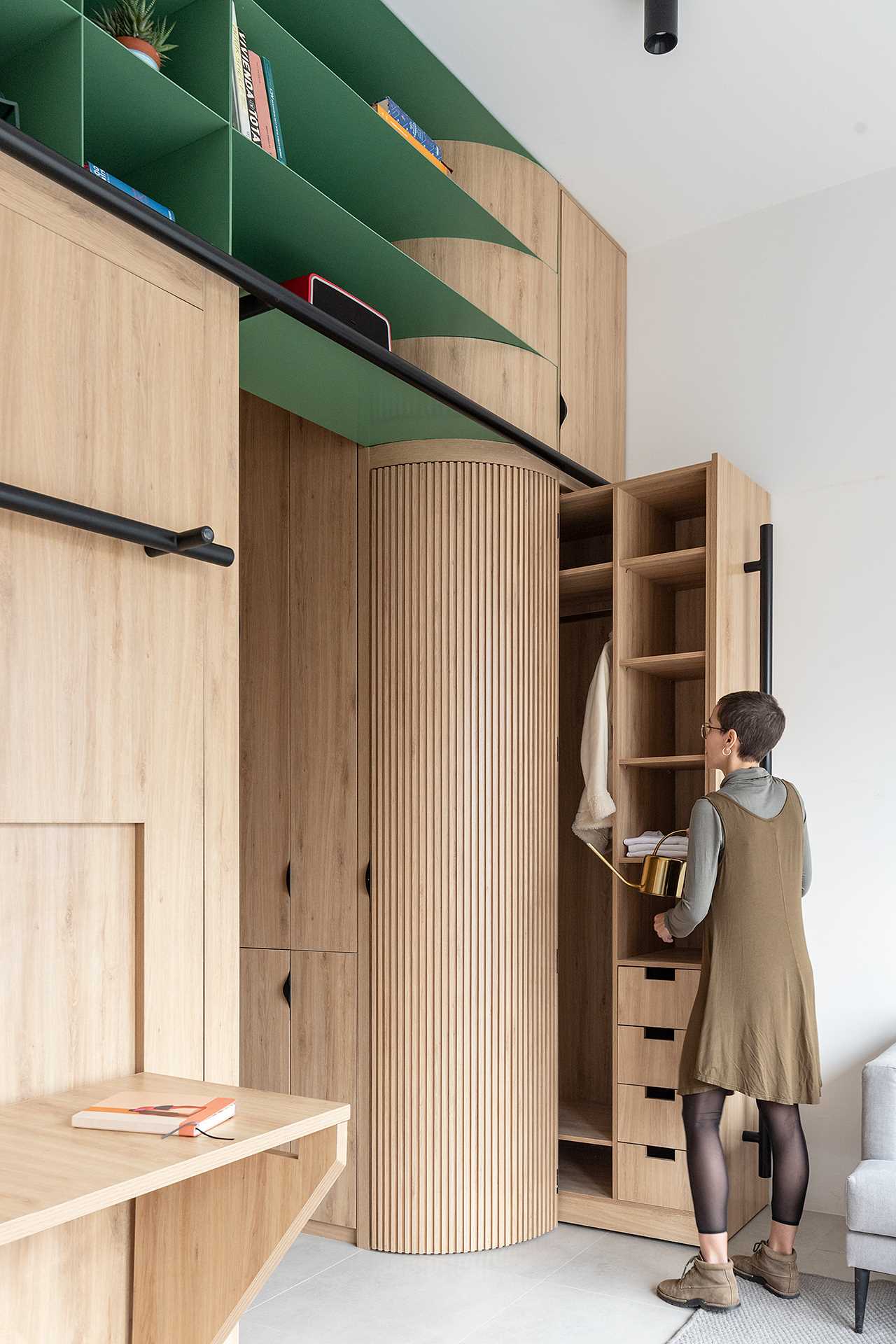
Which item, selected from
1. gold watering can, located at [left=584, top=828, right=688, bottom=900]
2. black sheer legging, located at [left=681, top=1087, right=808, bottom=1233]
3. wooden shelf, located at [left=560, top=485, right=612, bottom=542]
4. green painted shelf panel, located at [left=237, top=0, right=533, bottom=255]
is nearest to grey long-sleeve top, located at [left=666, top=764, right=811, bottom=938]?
gold watering can, located at [left=584, top=828, right=688, bottom=900]

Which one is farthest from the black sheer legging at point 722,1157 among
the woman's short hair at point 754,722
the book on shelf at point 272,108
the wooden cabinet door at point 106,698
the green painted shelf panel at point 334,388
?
the book on shelf at point 272,108

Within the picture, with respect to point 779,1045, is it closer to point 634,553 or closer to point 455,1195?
point 455,1195

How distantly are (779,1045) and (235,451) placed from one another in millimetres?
1989

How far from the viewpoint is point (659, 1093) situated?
3297 millimetres

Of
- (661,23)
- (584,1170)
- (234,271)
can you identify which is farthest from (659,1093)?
(661,23)

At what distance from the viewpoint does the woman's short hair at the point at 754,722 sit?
Answer: 296 centimetres

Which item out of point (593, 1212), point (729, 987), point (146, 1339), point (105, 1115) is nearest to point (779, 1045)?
point (729, 987)

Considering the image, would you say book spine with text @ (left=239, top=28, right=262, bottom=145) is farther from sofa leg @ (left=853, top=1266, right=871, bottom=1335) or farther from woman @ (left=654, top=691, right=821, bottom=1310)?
sofa leg @ (left=853, top=1266, right=871, bottom=1335)

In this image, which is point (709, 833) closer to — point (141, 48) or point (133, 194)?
point (133, 194)

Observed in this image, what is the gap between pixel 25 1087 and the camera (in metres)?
1.64

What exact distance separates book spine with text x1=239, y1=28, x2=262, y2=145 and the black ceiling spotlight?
1.12 meters

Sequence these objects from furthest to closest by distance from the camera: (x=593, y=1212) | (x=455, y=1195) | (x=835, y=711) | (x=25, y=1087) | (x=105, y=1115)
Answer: (x=835, y=711) < (x=593, y=1212) < (x=455, y=1195) < (x=25, y=1087) < (x=105, y=1115)

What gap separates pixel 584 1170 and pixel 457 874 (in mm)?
1193

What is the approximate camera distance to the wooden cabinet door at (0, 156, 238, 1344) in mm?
1661
